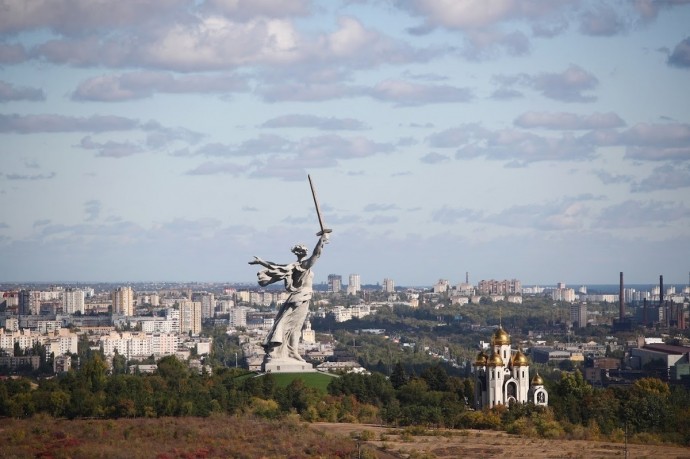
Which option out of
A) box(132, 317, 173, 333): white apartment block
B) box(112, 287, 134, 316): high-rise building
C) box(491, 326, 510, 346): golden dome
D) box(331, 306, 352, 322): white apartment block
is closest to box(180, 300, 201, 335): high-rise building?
box(132, 317, 173, 333): white apartment block

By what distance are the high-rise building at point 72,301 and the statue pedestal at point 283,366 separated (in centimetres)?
13925

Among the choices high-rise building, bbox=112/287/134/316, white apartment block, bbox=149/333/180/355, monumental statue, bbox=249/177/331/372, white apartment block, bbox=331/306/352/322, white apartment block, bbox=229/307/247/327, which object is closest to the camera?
A: monumental statue, bbox=249/177/331/372

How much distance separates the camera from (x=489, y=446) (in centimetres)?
3953

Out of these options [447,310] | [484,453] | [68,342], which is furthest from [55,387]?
[447,310]

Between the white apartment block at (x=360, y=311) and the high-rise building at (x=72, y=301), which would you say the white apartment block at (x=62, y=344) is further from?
the high-rise building at (x=72, y=301)

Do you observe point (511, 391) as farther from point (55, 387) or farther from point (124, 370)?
point (124, 370)

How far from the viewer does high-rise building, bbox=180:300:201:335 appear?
16212 cm

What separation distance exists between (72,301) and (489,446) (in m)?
151

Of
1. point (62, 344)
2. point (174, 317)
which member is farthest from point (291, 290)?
point (174, 317)

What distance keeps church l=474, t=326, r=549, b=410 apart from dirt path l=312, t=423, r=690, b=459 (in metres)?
4.61

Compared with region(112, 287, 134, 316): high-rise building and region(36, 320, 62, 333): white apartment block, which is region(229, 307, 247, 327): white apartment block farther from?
region(36, 320, 62, 333): white apartment block

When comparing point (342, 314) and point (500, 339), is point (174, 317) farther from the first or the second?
point (500, 339)

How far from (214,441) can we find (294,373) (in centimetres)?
1125

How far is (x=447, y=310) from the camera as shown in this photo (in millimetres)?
185875
